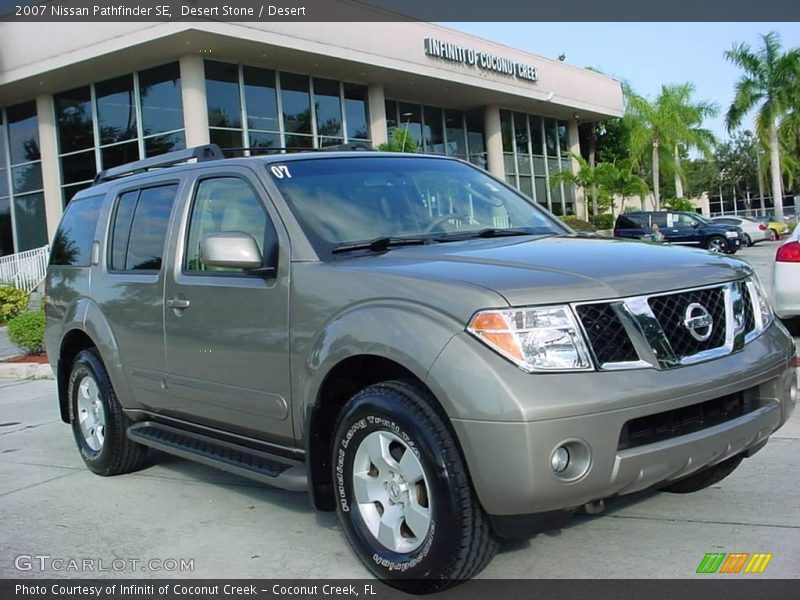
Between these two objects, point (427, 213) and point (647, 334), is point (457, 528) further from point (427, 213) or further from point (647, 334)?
point (427, 213)

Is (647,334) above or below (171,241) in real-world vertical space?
below

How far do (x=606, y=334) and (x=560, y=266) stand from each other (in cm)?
40

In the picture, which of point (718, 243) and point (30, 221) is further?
point (718, 243)

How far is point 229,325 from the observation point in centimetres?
429

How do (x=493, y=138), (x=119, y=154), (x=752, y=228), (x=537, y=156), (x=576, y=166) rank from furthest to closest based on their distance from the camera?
1. (x=576, y=166)
2. (x=537, y=156)
3. (x=752, y=228)
4. (x=493, y=138)
5. (x=119, y=154)

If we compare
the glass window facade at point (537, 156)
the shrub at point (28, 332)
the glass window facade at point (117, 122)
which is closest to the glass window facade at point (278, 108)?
the glass window facade at point (117, 122)

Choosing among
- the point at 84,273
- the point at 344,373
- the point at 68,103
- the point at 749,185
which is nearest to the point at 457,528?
the point at 344,373

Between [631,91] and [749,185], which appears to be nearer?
[631,91]

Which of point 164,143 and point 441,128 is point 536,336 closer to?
point 164,143

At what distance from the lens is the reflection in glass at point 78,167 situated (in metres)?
23.9

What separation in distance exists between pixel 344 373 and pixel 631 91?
42708mm

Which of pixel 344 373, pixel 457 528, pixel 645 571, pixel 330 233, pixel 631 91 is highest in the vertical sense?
pixel 631 91

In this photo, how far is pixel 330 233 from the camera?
13.5ft

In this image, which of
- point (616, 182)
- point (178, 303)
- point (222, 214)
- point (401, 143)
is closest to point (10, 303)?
point (401, 143)
